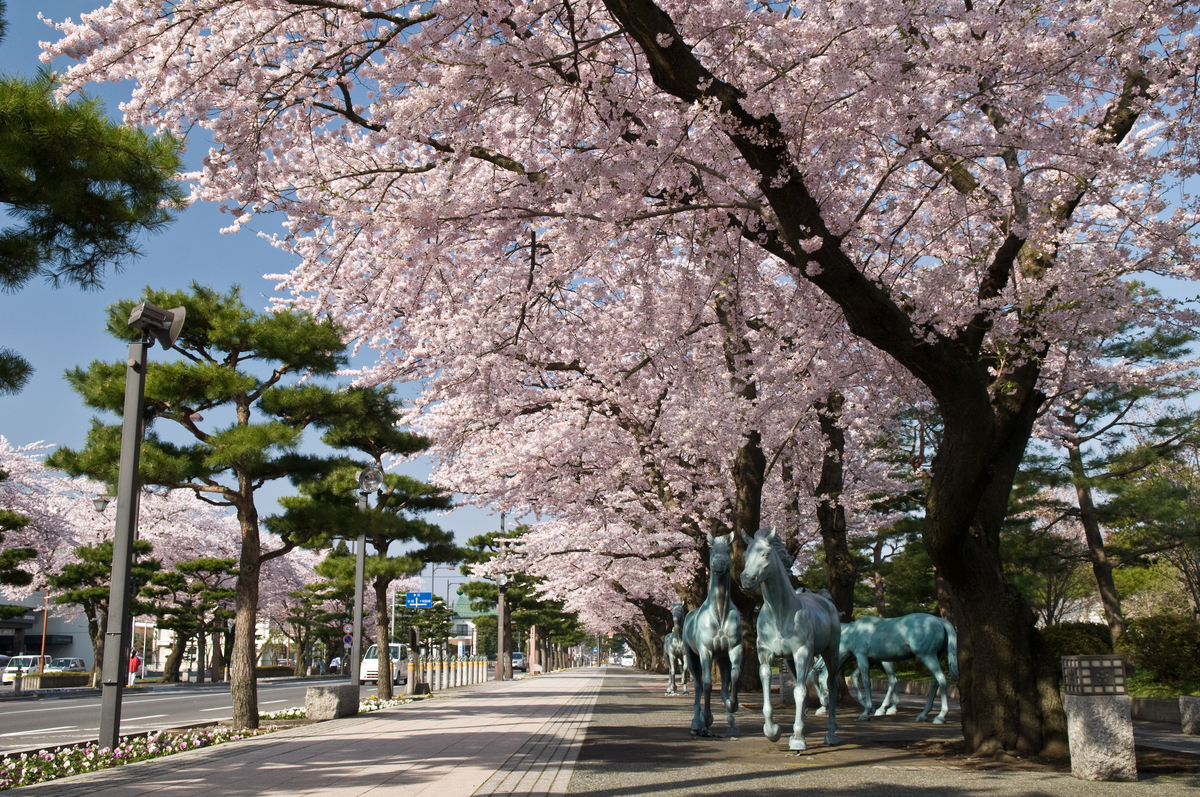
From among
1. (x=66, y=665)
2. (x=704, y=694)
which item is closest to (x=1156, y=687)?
(x=704, y=694)

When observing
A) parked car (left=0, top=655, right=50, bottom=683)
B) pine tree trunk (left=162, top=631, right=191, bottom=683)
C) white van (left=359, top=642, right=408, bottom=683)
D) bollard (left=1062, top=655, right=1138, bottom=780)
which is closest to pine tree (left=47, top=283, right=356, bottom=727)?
bollard (left=1062, top=655, right=1138, bottom=780)

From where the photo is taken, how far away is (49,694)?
30.0m

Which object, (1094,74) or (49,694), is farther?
(49,694)

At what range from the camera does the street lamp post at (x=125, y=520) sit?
8109 millimetres

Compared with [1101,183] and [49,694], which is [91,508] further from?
[1101,183]

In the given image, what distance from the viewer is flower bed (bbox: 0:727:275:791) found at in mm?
7688

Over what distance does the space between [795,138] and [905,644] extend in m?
9.16

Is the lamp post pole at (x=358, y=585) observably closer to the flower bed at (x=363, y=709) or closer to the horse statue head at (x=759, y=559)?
the flower bed at (x=363, y=709)

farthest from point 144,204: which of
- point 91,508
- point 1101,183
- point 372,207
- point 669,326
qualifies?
point 91,508

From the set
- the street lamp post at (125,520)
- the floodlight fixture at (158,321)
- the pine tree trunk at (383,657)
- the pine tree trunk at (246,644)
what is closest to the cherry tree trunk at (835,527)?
the pine tree trunk at (246,644)

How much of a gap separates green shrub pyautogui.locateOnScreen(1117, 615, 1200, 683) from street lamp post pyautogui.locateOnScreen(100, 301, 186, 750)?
16.8m

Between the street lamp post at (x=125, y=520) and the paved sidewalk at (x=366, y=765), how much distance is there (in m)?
0.78

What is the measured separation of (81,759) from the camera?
8.62m

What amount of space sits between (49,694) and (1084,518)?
33.8 metres
